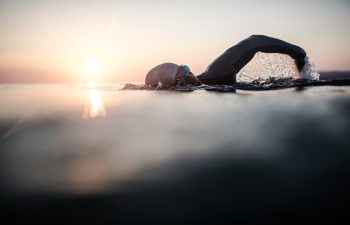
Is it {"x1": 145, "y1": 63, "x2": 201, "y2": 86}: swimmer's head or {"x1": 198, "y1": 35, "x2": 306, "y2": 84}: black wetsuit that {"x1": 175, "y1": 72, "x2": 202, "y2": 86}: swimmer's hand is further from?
{"x1": 198, "y1": 35, "x2": 306, "y2": 84}: black wetsuit

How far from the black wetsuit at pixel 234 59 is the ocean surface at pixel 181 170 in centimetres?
682

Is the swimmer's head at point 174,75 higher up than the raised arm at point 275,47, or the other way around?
the raised arm at point 275,47

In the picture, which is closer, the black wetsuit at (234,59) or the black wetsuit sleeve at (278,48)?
the black wetsuit at (234,59)

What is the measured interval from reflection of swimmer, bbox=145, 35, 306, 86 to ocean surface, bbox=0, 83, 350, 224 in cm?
681

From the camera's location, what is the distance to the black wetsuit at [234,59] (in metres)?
10.7

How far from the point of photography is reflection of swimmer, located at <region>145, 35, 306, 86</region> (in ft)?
35.1

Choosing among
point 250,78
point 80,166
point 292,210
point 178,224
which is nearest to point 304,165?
point 292,210

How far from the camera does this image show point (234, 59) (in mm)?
10734

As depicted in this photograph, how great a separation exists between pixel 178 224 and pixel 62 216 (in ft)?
2.16

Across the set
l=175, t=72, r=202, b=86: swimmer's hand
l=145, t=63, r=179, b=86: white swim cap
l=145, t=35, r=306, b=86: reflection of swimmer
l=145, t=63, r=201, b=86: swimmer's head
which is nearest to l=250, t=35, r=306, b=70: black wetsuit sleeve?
l=145, t=35, r=306, b=86: reflection of swimmer

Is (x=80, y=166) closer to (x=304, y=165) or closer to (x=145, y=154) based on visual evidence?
(x=145, y=154)

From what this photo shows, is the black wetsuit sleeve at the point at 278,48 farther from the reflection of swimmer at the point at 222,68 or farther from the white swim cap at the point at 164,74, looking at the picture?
the white swim cap at the point at 164,74

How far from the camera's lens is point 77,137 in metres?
3.29

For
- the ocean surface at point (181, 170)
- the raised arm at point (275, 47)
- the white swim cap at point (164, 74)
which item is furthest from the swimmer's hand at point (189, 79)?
the ocean surface at point (181, 170)
